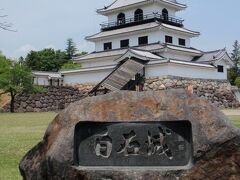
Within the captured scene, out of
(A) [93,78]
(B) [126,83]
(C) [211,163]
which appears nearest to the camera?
(C) [211,163]

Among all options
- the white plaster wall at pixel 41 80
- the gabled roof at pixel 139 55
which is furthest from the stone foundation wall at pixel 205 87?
the white plaster wall at pixel 41 80

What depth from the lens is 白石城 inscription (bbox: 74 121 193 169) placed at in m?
4.41

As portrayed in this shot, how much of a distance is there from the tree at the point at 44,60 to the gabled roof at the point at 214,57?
2656 cm

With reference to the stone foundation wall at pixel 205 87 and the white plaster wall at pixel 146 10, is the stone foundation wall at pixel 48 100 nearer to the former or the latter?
the stone foundation wall at pixel 205 87

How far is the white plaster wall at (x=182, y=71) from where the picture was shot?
34031 millimetres

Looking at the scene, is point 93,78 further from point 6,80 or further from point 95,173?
point 95,173

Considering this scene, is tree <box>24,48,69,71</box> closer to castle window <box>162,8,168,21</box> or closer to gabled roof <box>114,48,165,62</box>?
castle window <box>162,8,168,21</box>

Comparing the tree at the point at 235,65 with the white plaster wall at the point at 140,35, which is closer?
the white plaster wall at the point at 140,35

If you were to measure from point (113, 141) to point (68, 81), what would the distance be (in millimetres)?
36289

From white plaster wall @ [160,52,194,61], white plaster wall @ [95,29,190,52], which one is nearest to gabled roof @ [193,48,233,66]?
white plaster wall @ [160,52,194,61]


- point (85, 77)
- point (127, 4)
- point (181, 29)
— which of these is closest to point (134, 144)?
point (85, 77)

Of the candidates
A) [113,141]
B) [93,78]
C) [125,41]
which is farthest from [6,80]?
[113,141]

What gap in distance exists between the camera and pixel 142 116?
4.43 meters

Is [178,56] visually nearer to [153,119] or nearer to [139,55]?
[139,55]
